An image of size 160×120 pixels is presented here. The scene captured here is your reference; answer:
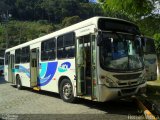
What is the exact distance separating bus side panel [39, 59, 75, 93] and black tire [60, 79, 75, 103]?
1.04 ft

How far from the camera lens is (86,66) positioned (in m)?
10.4

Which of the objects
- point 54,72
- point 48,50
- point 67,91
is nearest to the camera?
point 67,91

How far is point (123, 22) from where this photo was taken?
10352 mm

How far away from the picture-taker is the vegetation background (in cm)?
1177

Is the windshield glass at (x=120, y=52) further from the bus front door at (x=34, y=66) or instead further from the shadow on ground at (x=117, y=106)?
the bus front door at (x=34, y=66)

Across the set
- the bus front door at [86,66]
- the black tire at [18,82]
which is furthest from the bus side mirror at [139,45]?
the black tire at [18,82]

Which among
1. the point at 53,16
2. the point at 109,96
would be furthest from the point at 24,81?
the point at 53,16

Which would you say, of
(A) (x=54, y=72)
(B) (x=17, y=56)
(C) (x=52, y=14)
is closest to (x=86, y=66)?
(A) (x=54, y=72)

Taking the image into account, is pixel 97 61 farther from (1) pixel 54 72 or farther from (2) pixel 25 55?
(2) pixel 25 55

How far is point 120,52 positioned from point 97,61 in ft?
3.31

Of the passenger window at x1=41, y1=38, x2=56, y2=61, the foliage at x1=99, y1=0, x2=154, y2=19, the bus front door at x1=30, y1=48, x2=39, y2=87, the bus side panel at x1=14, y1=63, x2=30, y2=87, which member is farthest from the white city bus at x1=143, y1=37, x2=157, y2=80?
the bus side panel at x1=14, y1=63, x2=30, y2=87

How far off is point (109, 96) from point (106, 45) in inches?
67.5

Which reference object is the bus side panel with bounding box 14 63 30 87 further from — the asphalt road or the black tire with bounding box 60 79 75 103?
the black tire with bounding box 60 79 75 103

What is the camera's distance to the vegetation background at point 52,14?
38.6 feet
